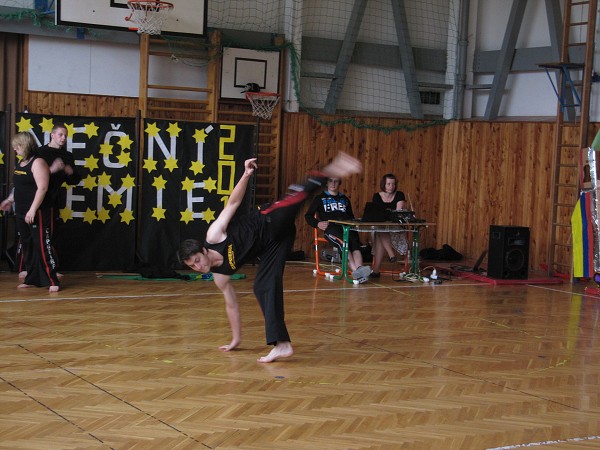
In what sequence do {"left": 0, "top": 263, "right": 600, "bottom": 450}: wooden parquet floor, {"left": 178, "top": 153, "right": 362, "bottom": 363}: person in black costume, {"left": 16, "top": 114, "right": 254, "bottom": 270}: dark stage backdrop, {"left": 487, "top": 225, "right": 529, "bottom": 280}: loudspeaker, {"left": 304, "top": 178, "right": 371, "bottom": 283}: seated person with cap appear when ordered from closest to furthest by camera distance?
1. {"left": 0, "top": 263, "right": 600, "bottom": 450}: wooden parquet floor
2. {"left": 178, "top": 153, "right": 362, "bottom": 363}: person in black costume
3. {"left": 16, "top": 114, "right": 254, "bottom": 270}: dark stage backdrop
4. {"left": 304, "top": 178, "right": 371, "bottom": 283}: seated person with cap
5. {"left": 487, "top": 225, "right": 529, "bottom": 280}: loudspeaker

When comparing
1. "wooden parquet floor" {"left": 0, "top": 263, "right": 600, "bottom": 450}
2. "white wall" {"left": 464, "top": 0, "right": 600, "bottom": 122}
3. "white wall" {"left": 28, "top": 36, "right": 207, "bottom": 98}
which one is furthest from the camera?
"white wall" {"left": 464, "top": 0, "right": 600, "bottom": 122}

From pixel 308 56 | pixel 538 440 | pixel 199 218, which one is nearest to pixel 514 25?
pixel 308 56

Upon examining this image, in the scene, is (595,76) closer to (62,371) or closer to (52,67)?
(52,67)

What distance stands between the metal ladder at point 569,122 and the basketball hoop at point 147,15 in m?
4.80

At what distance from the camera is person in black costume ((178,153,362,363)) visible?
546cm

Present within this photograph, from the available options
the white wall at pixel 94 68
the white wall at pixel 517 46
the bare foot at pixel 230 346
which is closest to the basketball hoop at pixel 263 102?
the white wall at pixel 94 68

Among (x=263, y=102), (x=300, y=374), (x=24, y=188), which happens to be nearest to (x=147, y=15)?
(x=263, y=102)

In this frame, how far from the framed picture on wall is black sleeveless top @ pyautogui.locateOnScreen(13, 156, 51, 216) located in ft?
11.4

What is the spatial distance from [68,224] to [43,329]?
127 inches

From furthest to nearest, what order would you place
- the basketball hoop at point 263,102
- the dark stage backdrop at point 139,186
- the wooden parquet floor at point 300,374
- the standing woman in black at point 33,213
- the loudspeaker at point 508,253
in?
the basketball hoop at point 263,102 < the loudspeaker at point 508,253 < the dark stage backdrop at point 139,186 < the standing woman in black at point 33,213 < the wooden parquet floor at point 300,374

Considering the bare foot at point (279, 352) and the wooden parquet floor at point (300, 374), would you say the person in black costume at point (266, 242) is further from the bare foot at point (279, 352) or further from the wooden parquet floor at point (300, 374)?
the wooden parquet floor at point (300, 374)

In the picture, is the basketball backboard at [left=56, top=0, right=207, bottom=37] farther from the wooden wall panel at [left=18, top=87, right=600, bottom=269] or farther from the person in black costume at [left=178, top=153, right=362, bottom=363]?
the person in black costume at [left=178, top=153, right=362, bottom=363]

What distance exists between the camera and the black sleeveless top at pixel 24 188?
7.95 metres

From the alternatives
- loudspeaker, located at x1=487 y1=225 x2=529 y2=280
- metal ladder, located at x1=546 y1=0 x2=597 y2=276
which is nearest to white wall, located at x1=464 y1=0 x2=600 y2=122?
metal ladder, located at x1=546 y1=0 x2=597 y2=276
